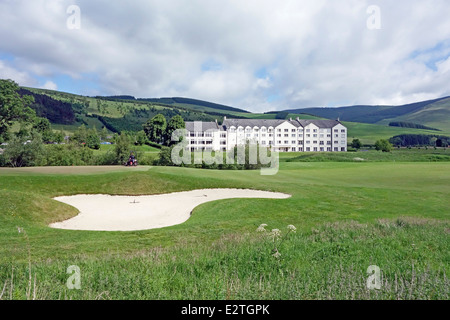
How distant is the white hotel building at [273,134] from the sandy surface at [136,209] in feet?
308

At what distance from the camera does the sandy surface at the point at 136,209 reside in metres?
18.3

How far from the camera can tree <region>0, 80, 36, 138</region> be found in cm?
6694

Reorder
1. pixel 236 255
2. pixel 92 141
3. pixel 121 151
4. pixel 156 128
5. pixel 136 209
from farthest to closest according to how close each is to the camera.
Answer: pixel 156 128
pixel 92 141
pixel 121 151
pixel 136 209
pixel 236 255

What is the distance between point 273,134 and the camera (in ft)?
421

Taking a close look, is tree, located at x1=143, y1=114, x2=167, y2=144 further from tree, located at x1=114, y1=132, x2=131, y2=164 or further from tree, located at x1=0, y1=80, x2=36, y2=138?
tree, located at x1=114, y1=132, x2=131, y2=164

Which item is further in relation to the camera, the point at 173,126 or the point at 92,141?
the point at 173,126

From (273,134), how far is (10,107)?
9041cm

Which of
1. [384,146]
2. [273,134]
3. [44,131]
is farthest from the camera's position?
[273,134]

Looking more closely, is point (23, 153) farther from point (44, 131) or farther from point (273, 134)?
point (273, 134)

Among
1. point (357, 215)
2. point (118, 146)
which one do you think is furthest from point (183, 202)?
point (118, 146)

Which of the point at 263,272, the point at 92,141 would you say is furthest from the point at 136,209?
the point at 92,141

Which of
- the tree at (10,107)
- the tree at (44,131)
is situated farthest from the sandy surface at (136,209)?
the tree at (44,131)

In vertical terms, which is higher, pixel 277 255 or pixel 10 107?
pixel 10 107
